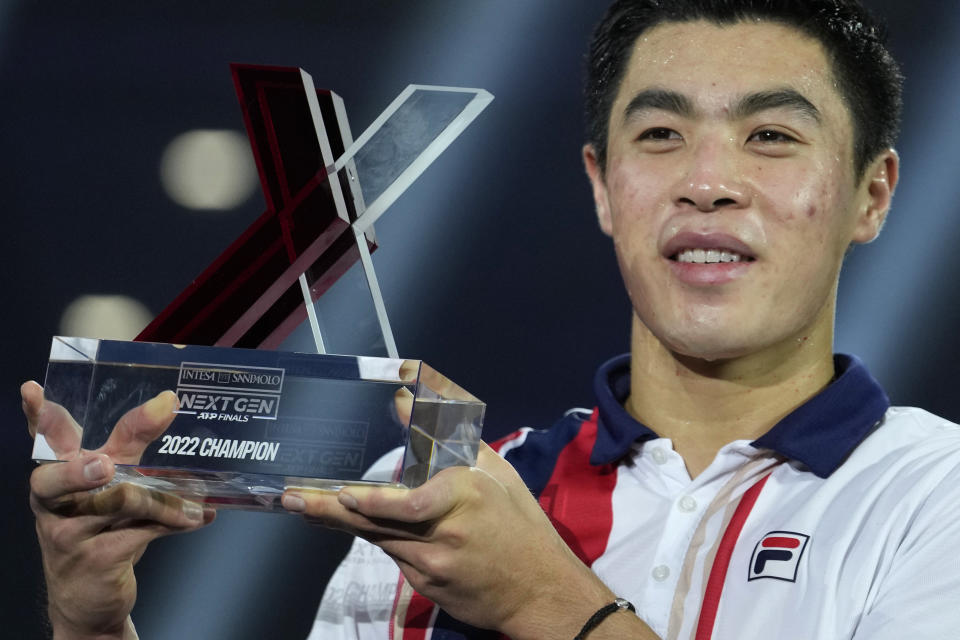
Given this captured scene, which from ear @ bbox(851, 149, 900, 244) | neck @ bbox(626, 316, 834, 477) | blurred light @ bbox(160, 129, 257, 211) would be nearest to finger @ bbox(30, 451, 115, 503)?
neck @ bbox(626, 316, 834, 477)

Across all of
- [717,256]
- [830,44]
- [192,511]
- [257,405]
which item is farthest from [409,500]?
[830,44]

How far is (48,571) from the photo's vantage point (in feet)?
3.65

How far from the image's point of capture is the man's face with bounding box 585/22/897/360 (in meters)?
1.24

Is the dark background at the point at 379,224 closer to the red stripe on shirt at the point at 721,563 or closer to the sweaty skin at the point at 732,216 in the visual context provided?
the sweaty skin at the point at 732,216

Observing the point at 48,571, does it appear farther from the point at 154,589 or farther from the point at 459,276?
the point at 459,276

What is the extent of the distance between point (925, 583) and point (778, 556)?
0.15 metres

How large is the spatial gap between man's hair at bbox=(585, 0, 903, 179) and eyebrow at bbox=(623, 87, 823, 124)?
7cm

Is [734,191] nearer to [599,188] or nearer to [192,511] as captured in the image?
A: [599,188]

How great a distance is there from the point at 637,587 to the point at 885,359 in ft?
2.89

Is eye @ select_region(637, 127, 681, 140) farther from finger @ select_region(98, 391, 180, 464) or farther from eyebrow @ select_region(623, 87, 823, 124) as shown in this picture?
finger @ select_region(98, 391, 180, 464)

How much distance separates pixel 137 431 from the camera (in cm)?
99

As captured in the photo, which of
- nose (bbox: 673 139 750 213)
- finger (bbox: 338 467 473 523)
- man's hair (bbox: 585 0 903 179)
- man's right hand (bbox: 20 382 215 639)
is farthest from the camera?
man's hair (bbox: 585 0 903 179)

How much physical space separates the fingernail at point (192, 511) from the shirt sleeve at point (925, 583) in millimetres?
634

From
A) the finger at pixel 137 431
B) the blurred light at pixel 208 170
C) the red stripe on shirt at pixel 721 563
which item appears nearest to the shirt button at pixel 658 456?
the red stripe on shirt at pixel 721 563
